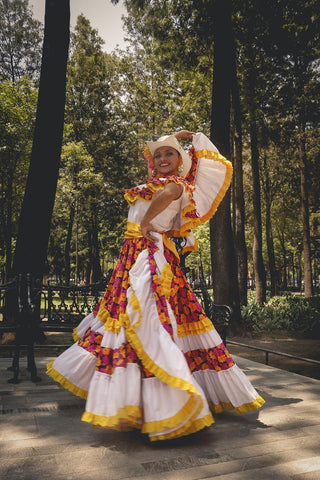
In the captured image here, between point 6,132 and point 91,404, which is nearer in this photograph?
point 91,404

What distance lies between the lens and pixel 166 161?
3.16 metres

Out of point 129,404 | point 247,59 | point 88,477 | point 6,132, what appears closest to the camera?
point 88,477

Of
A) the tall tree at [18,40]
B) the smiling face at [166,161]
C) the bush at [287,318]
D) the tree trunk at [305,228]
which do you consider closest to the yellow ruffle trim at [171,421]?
the smiling face at [166,161]

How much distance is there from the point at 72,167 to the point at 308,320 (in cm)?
1466

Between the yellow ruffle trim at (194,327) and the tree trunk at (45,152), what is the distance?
4318 mm

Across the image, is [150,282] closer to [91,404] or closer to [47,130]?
[91,404]

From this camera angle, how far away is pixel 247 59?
12.1 meters

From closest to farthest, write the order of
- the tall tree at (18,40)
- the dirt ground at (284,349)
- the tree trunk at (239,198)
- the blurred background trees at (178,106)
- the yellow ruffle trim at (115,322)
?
the yellow ruffle trim at (115,322), the dirt ground at (284,349), the blurred background trees at (178,106), the tree trunk at (239,198), the tall tree at (18,40)

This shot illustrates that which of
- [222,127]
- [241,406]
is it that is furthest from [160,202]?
[222,127]

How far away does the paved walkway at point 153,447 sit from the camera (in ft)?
6.87

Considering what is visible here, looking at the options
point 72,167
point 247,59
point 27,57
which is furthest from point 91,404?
point 27,57

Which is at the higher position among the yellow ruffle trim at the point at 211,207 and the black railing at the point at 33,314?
the yellow ruffle trim at the point at 211,207

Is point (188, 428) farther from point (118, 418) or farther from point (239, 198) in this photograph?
point (239, 198)

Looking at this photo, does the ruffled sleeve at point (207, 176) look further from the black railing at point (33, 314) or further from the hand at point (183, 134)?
the black railing at point (33, 314)
